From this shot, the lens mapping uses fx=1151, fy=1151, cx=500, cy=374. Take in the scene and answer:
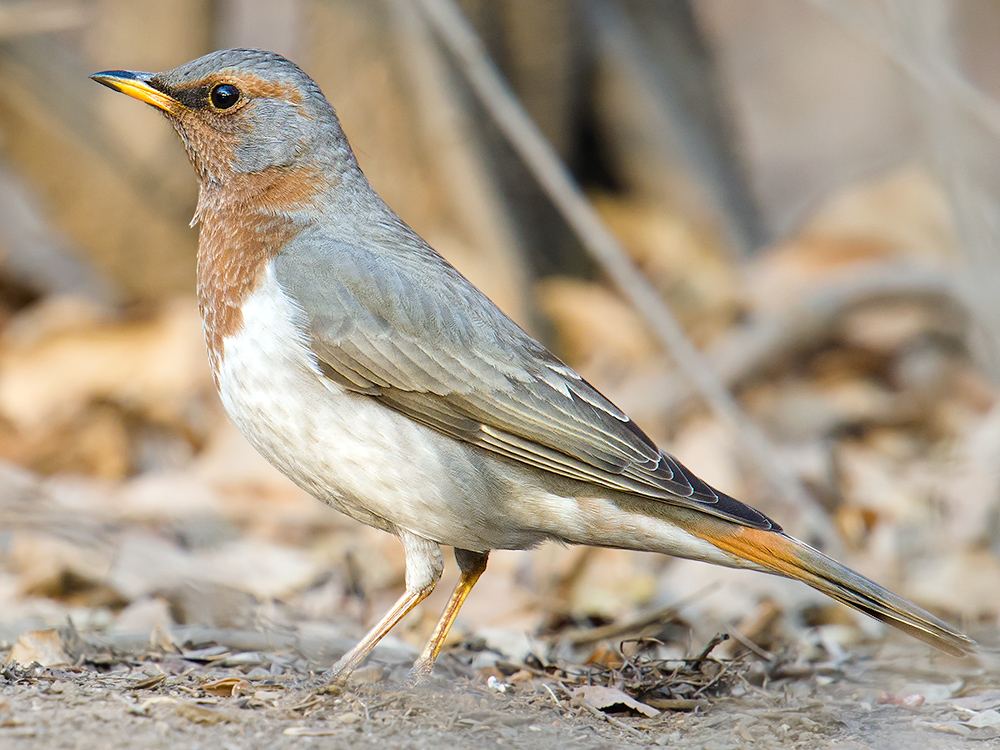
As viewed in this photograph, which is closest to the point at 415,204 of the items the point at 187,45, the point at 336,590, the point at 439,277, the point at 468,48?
the point at 187,45

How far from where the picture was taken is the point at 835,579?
368 cm

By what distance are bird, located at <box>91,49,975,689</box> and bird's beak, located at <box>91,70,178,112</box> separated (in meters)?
0.53

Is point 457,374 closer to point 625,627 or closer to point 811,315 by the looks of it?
point 625,627

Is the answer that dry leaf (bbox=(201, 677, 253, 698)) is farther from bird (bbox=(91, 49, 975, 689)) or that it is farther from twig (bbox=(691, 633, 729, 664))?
twig (bbox=(691, 633, 729, 664))

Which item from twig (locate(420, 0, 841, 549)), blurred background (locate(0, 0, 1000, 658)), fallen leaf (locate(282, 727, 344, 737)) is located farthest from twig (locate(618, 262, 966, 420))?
fallen leaf (locate(282, 727, 344, 737))

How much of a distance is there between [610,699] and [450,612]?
2.36 feet

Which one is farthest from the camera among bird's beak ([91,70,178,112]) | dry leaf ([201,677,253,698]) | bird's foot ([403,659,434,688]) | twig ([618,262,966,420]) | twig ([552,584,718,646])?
twig ([618,262,966,420])

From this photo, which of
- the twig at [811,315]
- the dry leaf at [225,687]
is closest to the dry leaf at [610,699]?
the dry leaf at [225,687]

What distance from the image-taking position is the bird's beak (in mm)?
4277

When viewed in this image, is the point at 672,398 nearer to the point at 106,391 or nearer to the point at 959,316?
the point at 959,316

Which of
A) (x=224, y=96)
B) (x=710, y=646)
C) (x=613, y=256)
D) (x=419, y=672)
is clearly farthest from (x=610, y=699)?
(x=224, y=96)

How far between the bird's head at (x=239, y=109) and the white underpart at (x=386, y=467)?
1.96 ft

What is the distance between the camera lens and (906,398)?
23.8 feet

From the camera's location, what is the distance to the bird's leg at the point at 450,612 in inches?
155
